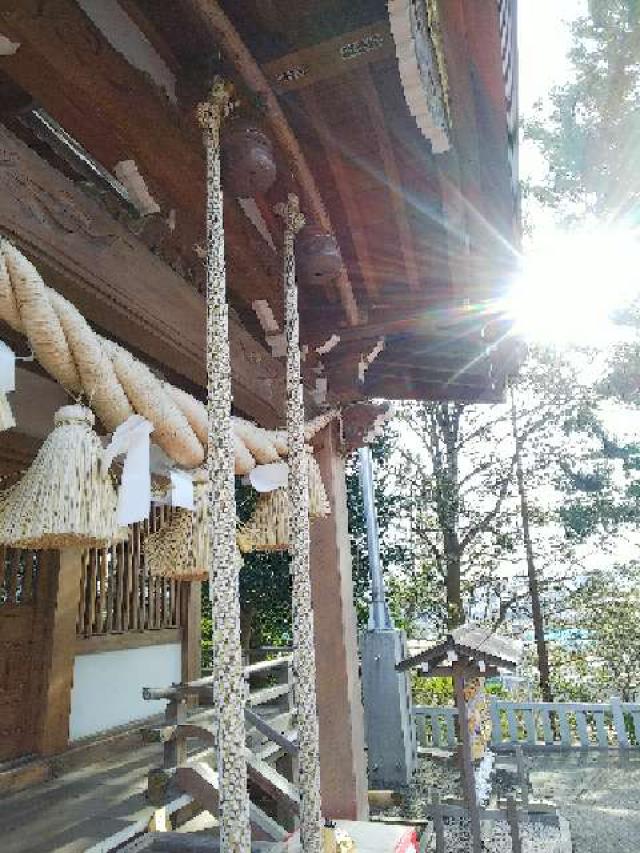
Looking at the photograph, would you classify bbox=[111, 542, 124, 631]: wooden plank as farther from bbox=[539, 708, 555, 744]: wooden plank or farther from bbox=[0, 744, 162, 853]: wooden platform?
bbox=[539, 708, 555, 744]: wooden plank

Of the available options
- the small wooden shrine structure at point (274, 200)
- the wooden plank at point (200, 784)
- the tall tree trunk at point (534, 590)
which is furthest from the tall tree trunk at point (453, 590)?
the small wooden shrine structure at point (274, 200)

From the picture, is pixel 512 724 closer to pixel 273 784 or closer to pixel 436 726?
pixel 436 726

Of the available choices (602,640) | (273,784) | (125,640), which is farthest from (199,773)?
(602,640)

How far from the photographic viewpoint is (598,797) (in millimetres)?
7777

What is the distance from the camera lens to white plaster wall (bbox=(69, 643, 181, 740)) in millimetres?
5949

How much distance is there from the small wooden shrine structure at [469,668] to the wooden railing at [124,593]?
10.0 ft

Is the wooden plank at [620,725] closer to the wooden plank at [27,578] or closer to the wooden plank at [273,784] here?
the wooden plank at [273,784]

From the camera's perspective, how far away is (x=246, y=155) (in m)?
1.83

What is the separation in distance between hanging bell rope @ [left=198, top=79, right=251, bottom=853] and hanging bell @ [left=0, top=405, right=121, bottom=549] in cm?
28

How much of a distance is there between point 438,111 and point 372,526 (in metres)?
8.20

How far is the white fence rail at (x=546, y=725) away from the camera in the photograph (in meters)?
10.1

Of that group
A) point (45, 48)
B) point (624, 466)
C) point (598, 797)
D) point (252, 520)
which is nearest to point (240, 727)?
point (252, 520)

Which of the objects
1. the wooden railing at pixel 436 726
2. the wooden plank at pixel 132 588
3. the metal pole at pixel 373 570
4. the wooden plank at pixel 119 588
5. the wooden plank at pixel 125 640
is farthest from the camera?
the wooden railing at pixel 436 726

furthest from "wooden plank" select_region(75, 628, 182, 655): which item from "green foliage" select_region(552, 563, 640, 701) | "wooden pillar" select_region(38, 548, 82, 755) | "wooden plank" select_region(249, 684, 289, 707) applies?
"green foliage" select_region(552, 563, 640, 701)
